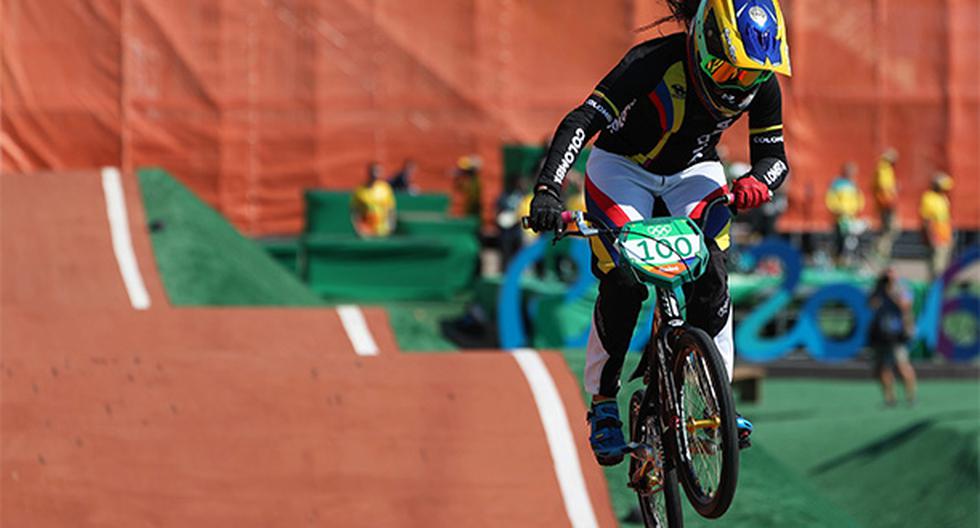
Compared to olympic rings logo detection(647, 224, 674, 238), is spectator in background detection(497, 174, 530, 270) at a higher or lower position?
lower

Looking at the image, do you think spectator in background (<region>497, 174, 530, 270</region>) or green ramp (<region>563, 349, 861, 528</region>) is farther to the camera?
spectator in background (<region>497, 174, 530, 270</region>)

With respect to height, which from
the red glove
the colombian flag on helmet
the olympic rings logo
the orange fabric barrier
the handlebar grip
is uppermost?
the colombian flag on helmet

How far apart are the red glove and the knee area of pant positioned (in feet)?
1.63

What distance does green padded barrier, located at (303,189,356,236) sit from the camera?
2200cm

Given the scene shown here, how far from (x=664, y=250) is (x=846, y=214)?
705 inches

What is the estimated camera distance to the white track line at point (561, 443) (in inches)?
292

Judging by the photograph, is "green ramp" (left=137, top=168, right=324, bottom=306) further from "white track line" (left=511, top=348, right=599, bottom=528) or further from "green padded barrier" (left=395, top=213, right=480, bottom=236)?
"green padded barrier" (left=395, top=213, right=480, bottom=236)

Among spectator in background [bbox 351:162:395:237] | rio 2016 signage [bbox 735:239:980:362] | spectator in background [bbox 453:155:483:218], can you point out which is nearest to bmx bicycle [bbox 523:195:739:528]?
rio 2016 signage [bbox 735:239:980:362]

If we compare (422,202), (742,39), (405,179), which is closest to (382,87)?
Result: (405,179)

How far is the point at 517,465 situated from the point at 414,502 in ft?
1.80

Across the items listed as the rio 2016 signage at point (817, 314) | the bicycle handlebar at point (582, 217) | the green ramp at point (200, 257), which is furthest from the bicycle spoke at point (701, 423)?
the rio 2016 signage at point (817, 314)

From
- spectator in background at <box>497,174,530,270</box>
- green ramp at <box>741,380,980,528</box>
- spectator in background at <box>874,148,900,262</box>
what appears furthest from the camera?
spectator in background at <box>874,148,900,262</box>

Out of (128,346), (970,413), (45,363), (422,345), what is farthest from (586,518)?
(970,413)

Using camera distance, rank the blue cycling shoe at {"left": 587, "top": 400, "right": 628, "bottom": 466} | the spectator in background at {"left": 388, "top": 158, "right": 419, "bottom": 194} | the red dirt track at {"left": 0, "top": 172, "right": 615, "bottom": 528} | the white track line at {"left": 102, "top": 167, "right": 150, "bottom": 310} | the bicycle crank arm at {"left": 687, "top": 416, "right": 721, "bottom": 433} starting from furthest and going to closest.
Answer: the spectator in background at {"left": 388, "top": 158, "right": 419, "bottom": 194}, the white track line at {"left": 102, "top": 167, "right": 150, "bottom": 310}, the red dirt track at {"left": 0, "top": 172, "right": 615, "bottom": 528}, the blue cycling shoe at {"left": 587, "top": 400, "right": 628, "bottom": 466}, the bicycle crank arm at {"left": 687, "top": 416, "right": 721, "bottom": 433}
